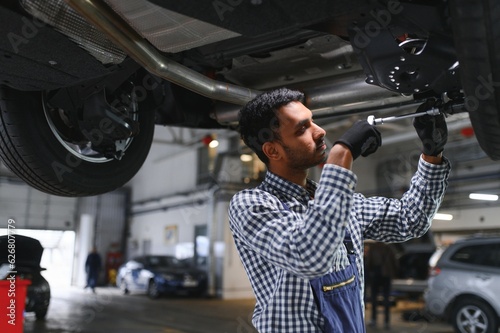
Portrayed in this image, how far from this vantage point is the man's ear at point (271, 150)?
133 centimetres

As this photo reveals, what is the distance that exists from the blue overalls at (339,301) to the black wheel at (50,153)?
1.27 metres

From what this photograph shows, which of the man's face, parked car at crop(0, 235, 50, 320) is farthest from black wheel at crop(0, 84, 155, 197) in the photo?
the man's face

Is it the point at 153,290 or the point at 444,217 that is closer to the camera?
the point at 153,290

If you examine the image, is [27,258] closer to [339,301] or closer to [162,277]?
[339,301]

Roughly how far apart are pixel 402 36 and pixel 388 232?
628 millimetres

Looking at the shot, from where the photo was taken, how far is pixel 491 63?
→ 1189 millimetres

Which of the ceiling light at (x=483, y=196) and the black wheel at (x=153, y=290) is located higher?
the ceiling light at (x=483, y=196)

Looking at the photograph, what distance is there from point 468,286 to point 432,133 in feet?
15.3

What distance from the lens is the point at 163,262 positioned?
12078 mm

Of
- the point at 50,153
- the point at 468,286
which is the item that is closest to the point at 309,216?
the point at 50,153

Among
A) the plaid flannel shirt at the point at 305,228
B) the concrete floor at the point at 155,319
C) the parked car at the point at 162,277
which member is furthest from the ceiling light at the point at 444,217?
the plaid flannel shirt at the point at 305,228

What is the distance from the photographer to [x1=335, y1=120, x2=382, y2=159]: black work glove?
1150mm

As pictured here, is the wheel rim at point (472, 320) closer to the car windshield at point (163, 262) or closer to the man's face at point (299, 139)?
the man's face at point (299, 139)

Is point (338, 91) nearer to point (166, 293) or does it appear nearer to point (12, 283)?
point (12, 283)
